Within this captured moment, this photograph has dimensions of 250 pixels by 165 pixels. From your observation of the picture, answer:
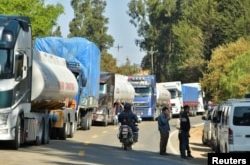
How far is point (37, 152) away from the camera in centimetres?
2203

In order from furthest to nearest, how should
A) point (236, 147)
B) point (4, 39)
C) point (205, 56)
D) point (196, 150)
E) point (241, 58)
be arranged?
1. point (205, 56)
2. point (241, 58)
3. point (196, 150)
4. point (4, 39)
5. point (236, 147)

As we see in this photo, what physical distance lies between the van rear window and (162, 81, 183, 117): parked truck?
49749 millimetres

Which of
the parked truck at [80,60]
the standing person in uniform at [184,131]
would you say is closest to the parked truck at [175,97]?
the parked truck at [80,60]

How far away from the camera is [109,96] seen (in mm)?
47375

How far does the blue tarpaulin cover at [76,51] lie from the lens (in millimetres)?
36219

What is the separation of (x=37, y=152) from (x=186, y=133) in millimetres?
5023

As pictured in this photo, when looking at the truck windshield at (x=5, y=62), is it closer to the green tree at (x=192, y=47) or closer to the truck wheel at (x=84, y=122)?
the truck wheel at (x=84, y=122)

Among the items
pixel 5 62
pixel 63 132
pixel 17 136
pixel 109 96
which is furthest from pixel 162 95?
pixel 5 62

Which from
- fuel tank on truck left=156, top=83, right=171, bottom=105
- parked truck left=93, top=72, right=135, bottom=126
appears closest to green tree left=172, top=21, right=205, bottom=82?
fuel tank on truck left=156, top=83, right=171, bottom=105

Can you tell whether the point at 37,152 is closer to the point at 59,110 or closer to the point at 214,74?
the point at 59,110

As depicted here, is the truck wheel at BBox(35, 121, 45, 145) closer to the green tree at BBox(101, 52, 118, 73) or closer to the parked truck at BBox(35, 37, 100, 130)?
the parked truck at BBox(35, 37, 100, 130)

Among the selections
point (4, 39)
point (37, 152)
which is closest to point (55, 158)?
point (37, 152)

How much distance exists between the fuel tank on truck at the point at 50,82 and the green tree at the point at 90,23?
9068cm

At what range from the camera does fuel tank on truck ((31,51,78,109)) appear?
24513 millimetres
